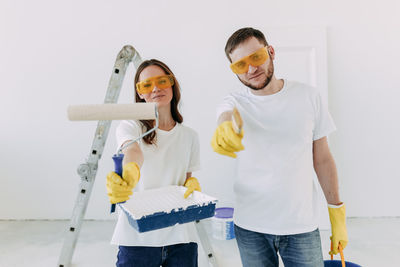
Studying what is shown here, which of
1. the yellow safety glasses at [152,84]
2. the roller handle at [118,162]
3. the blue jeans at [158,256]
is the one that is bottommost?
the blue jeans at [158,256]

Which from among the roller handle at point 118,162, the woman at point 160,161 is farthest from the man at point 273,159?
the roller handle at point 118,162

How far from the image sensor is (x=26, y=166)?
2.73 metres

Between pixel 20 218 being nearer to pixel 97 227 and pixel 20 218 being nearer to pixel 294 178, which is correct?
pixel 97 227

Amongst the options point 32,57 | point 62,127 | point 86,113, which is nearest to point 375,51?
point 86,113

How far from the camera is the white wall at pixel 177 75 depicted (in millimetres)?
2482

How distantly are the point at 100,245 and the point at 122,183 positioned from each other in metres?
1.64

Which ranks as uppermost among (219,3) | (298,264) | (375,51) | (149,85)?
(219,3)

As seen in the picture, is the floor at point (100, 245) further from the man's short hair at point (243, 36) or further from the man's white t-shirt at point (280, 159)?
the man's short hair at point (243, 36)

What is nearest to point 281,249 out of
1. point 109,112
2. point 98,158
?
point 109,112

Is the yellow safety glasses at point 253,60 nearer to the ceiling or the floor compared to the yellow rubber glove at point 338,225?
nearer to the ceiling

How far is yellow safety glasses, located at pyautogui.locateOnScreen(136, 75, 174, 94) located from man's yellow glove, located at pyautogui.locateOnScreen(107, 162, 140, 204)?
0.38 meters

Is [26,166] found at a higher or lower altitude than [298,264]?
higher

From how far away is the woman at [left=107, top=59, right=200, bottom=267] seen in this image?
109 centimetres

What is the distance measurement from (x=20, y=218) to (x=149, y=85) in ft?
7.99
